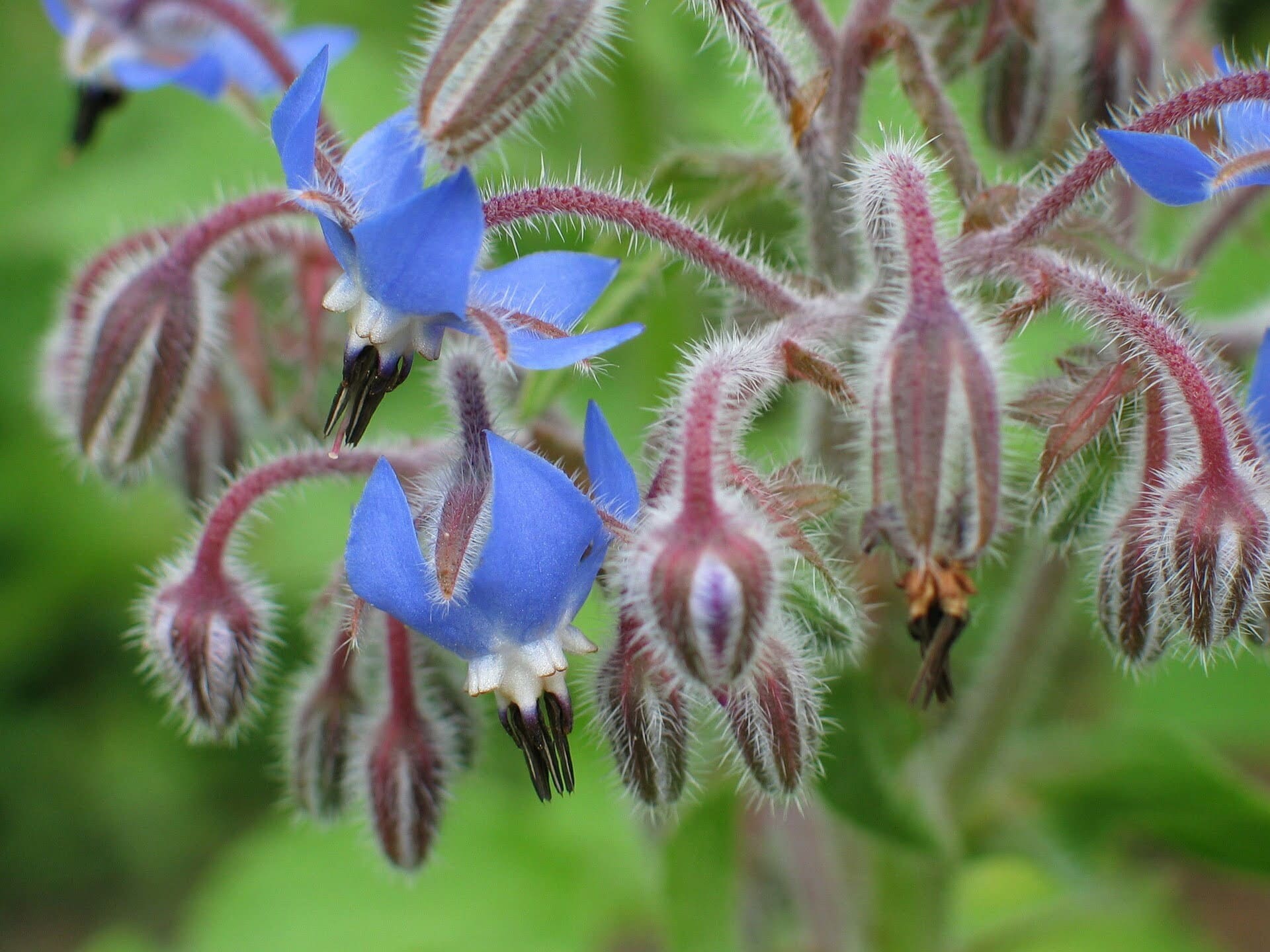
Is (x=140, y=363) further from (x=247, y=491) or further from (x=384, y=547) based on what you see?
(x=384, y=547)

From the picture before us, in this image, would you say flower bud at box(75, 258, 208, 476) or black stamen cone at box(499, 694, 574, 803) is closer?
black stamen cone at box(499, 694, 574, 803)

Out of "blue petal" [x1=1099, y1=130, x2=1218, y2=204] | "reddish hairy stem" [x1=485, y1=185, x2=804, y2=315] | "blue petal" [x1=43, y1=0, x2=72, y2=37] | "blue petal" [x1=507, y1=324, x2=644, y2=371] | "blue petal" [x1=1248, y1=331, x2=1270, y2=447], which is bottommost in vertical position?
"blue petal" [x1=43, y1=0, x2=72, y2=37]

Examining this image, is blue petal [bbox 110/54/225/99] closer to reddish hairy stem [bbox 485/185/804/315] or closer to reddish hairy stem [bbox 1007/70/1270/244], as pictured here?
reddish hairy stem [bbox 485/185/804/315]

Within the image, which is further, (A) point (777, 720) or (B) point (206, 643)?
(B) point (206, 643)

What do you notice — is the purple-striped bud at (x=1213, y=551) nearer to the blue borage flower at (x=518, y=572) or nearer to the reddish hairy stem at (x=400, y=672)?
the blue borage flower at (x=518, y=572)

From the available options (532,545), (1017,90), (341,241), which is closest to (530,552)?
(532,545)

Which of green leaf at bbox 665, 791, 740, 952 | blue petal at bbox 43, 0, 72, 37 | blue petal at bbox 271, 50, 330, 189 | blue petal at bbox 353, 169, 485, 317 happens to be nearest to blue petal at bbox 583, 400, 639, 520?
blue petal at bbox 353, 169, 485, 317

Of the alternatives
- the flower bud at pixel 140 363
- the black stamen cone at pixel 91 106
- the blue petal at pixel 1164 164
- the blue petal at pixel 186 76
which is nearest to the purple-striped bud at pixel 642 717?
the blue petal at pixel 1164 164
